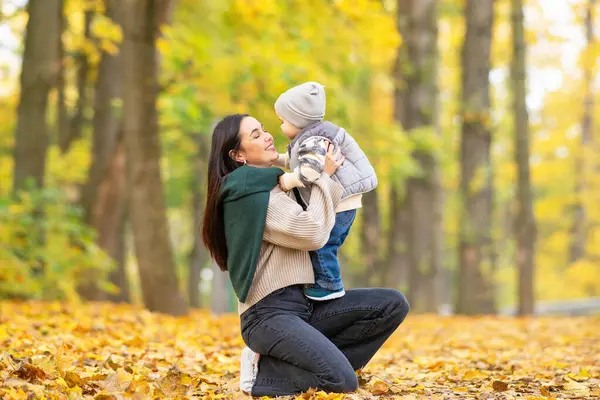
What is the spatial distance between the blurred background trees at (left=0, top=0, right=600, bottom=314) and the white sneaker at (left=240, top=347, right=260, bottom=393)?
18.7ft

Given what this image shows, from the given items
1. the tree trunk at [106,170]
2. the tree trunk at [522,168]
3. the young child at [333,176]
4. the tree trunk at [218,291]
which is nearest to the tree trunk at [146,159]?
the tree trunk at [106,170]

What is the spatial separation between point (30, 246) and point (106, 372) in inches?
250

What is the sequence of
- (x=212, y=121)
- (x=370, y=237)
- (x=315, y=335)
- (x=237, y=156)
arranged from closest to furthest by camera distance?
(x=315, y=335) → (x=237, y=156) → (x=212, y=121) → (x=370, y=237)

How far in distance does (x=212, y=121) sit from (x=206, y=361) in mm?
7754

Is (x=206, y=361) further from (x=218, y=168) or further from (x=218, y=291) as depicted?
(x=218, y=291)

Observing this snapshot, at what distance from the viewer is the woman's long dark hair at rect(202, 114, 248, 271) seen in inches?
188

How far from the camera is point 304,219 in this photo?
4504mm

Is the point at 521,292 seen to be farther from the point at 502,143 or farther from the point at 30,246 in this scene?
the point at 502,143

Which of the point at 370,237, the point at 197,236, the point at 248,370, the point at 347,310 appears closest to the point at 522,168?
the point at 370,237

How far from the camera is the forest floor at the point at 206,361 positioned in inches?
174

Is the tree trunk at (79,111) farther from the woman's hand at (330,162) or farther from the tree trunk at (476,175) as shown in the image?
the woman's hand at (330,162)

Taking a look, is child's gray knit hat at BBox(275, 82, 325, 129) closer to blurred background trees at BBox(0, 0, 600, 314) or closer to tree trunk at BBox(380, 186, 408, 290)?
blurred background trees at BBox(0, 0, 600, 314)

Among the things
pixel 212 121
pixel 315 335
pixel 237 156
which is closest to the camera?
pixel 315 335

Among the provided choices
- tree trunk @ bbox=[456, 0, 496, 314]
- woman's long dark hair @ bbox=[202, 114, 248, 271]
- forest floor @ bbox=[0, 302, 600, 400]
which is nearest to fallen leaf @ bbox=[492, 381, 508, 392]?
forest floor @ bbox=[0, 302, 600, 400]
